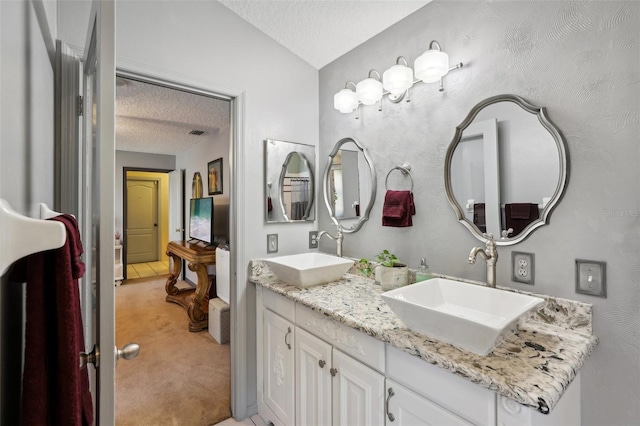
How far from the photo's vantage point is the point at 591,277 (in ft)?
3.68

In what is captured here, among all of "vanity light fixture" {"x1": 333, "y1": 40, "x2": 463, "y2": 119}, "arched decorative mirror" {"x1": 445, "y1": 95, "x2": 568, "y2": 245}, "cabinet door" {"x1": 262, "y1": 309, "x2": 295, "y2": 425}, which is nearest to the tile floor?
"cabinet door" {"x1": 262, "y1": 309, "x2": 295, "y2": 425}

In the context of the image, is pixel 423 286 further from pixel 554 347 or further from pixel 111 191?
pixel 111 191

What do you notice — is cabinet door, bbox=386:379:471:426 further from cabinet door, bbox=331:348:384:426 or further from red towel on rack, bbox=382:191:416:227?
red towel on rack, bbox=382:191:416:227

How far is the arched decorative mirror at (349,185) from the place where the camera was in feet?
6.58

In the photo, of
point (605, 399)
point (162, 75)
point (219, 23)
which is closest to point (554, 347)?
point (605, 399)

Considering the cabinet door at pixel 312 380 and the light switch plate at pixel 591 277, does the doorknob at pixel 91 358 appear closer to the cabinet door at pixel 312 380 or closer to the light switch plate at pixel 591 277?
the cabinet door at pixel 312 380

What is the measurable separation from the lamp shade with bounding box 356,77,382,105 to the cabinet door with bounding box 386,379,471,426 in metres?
1.51

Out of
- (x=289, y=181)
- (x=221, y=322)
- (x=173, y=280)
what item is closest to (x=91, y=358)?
(x=289, y=181)

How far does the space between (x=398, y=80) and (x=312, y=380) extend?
162cm

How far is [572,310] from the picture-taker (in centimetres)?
114

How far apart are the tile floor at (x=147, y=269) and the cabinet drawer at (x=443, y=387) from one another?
18.8 feet

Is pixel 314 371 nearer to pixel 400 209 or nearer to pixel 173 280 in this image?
pixel 400 209

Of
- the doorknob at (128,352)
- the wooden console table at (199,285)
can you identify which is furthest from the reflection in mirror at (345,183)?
the wooden console table at (199,285)

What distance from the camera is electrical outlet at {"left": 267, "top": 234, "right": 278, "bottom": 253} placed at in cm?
211
